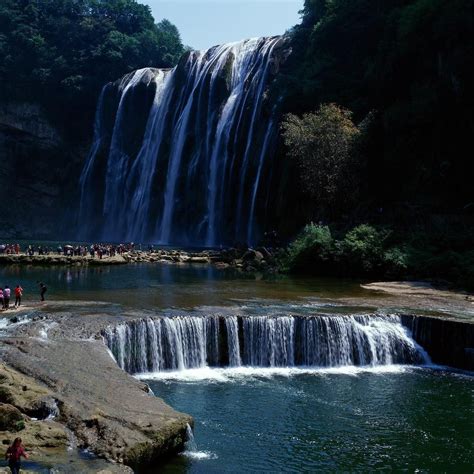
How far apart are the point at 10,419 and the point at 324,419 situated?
8104 millimetres

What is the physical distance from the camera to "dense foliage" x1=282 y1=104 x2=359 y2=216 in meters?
43.4

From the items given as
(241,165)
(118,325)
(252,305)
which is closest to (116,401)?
(118,325)

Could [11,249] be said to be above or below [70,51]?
below

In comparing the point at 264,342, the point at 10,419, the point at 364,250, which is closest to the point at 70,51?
the point at 364,250

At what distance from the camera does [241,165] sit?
58.2 meters

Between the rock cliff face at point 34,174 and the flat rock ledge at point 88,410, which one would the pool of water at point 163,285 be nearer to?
the flat rock ledge at point 88,410

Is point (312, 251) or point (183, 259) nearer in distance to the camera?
point (312, 251)

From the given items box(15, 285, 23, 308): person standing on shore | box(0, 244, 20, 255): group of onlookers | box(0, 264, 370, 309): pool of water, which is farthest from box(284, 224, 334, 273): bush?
box(0, 244, 20, 255): group of onlookers

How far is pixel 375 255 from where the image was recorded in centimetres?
3806

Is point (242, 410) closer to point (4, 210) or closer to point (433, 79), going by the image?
point (433, 79)

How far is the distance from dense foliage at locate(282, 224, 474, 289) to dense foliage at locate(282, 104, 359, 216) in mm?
4216

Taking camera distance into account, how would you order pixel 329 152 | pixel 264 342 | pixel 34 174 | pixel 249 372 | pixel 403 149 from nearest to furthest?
1. pixel 249 372
2. pixel 264 342
3. pixel 329 152
4. pixel 403 149
5. pixel 34 174

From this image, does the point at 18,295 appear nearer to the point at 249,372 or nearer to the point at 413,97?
the point at 249,372

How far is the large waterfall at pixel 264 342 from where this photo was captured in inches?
866
